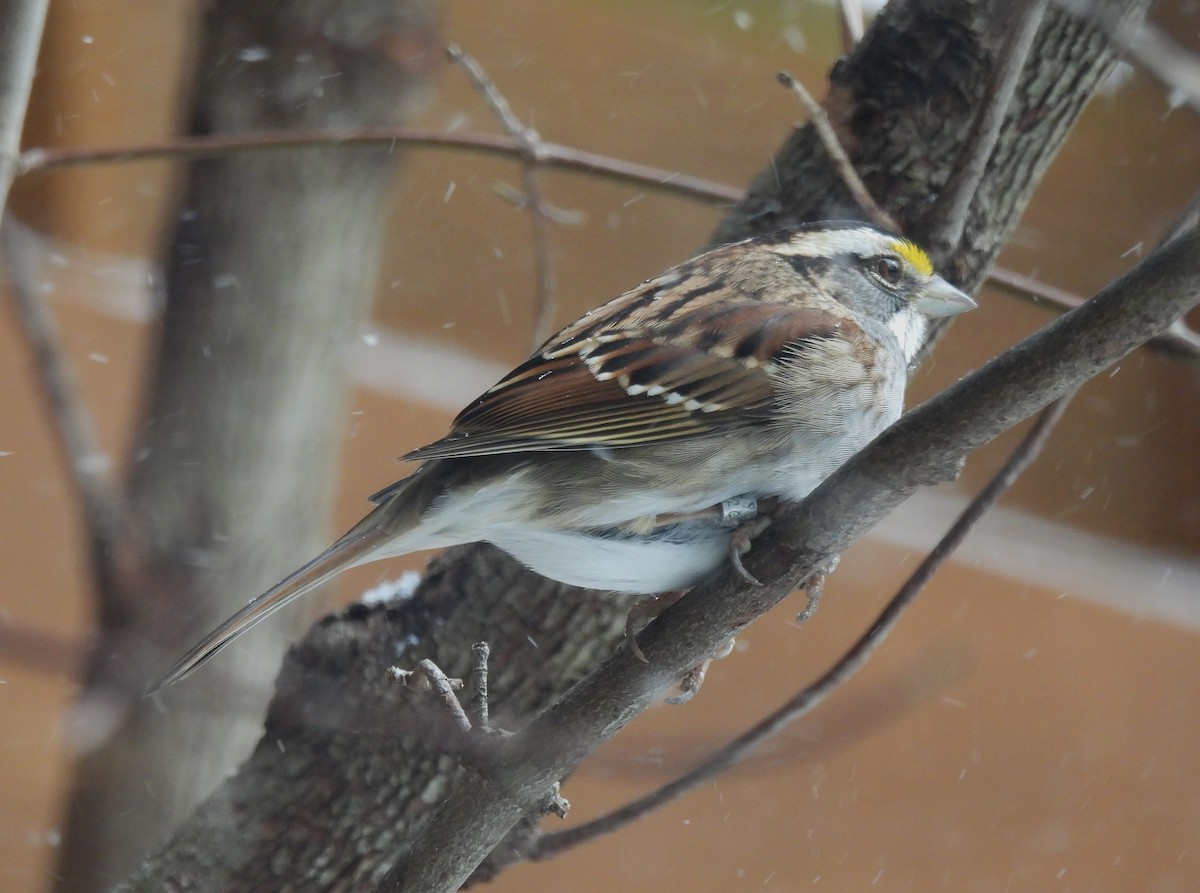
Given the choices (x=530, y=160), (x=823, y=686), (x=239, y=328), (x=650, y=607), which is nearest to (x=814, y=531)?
(x=650, y=607)

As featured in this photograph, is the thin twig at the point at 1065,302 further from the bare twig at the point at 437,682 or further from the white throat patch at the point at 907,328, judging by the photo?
the bare twig at the point at 437,682

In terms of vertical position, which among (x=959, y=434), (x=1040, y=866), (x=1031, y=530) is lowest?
(x=1040, y=866)

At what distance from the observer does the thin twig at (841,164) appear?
58.1 inches

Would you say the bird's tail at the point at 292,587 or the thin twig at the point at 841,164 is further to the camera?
the thin twig at the point at 841,164

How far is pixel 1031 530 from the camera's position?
10.8 ft

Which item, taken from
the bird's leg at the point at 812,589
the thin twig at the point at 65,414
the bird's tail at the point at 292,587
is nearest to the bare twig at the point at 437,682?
the bird's tail at the point at 292,587

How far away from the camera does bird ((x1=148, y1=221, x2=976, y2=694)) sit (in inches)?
49.3

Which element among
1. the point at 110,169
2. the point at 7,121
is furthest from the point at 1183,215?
the point at 110,169

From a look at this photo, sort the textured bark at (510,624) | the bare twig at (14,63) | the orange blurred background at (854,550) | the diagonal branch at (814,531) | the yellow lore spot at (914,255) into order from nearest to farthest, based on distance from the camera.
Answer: the diagonal branch at (814,531) < the bare twig at (14,63) < the yellow lore spot at (914,255) < the textured bark at (510,624) < the orange blurred background at (854,550)

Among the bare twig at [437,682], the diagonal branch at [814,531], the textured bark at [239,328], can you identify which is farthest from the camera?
the textured bark at [239,328]

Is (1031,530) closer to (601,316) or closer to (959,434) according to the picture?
(601,316)

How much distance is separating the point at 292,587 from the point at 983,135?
0.92 meters

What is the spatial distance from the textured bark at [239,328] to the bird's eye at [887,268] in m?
1.03

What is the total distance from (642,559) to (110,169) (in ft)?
8.88
